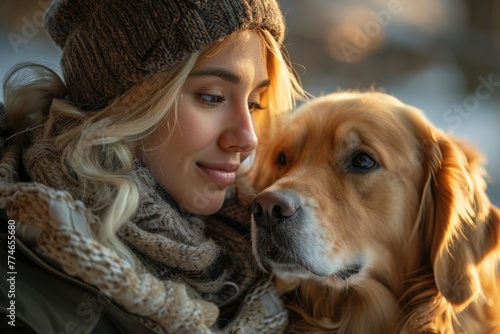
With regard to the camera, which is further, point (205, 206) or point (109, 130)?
point (205, 206)

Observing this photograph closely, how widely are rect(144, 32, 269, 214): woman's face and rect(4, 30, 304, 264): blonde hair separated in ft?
0.14

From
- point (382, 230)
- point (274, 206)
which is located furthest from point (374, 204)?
point (274, 206)

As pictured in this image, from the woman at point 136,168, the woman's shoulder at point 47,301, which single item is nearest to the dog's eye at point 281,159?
the woman at point 136,168

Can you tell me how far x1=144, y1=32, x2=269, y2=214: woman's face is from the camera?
1669mm

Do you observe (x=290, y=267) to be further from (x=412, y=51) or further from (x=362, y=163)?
(x=412, y=51)

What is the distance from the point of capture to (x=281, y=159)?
7.15 ft

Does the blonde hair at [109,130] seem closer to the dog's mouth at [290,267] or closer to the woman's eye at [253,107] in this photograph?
the woman's eye at [253,107]

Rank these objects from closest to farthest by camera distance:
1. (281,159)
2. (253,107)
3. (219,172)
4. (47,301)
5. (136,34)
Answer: (47,301) < (136,34) < (219,172) < (253,107) < (281,159)

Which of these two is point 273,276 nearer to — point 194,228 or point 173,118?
point 194,228

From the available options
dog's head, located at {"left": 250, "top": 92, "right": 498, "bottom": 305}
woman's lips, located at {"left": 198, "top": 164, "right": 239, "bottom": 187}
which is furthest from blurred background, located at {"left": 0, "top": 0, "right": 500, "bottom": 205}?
woman's lips, located at {"left": 198, "top": 164, "right": 239, "bottom": 187}

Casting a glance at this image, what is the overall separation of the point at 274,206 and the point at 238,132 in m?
0.28

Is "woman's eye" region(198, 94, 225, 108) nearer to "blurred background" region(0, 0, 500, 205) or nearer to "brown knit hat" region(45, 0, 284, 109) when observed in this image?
"brown knit hat" region(45, 0, 284, 109)

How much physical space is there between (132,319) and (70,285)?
7.4 inches

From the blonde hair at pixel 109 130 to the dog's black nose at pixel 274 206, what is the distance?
0.39 meters
